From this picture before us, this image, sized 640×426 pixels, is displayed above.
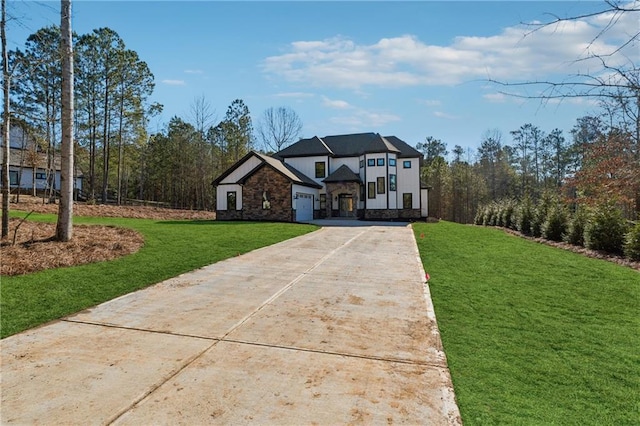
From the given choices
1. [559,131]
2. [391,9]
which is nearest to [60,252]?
[391,9]

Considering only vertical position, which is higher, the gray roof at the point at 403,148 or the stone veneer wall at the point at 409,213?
the gray roof at the point at 403,148

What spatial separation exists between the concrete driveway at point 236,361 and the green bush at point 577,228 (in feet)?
34.9

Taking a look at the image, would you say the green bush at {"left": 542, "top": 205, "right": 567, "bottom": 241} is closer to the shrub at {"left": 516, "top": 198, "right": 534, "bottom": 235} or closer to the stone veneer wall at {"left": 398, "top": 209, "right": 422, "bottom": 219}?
the shrub at {"left": 516, "top": 198, "right": 534, "bottom": 235}

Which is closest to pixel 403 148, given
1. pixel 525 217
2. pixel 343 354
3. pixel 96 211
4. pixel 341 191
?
pixel 341 191

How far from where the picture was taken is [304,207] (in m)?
24.3

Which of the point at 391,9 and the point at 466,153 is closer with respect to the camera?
the point at 391,9

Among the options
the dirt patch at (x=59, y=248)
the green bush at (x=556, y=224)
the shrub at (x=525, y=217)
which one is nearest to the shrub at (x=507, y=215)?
the shrub at (x=525, y=217)

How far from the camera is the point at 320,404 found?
8.50 ft

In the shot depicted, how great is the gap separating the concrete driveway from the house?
17.2 m

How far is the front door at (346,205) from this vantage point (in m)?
28.7

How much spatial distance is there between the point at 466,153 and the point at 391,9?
1798 inches

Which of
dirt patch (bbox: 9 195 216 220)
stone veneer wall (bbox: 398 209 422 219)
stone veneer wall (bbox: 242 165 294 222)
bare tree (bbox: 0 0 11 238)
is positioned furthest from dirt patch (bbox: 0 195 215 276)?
stone veneer wall (bbox: 398 209 422 219)

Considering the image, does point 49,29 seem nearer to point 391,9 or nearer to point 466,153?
point 391,9

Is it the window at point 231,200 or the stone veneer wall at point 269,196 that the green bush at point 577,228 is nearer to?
the stone veneer wall at point 269,196
